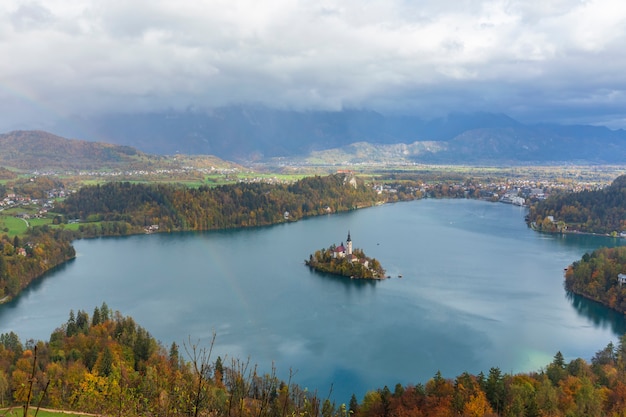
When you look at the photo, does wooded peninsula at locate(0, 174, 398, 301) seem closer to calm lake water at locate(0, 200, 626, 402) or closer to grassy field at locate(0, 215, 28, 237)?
grassy field at locate(0, 215, 28, 237)

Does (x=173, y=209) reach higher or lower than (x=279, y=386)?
higher

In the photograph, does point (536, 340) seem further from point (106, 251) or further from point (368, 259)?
point (106, 251)

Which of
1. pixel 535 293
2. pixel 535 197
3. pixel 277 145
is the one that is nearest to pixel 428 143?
pixel 277 145

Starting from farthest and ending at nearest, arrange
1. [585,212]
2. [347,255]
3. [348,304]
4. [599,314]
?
[585,212] → [347,255] → [348,304] → [599,314]

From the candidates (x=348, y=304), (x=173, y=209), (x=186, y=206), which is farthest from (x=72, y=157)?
(x=348, y=304)

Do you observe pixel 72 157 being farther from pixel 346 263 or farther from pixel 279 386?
pixel 279 386

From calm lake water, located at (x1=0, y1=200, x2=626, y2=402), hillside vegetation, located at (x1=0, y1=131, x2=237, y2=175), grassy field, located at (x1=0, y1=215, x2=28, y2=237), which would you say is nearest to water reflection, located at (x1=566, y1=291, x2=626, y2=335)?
calm lake water, located at (x1=0, y1=200, x2=626, y2=402)
